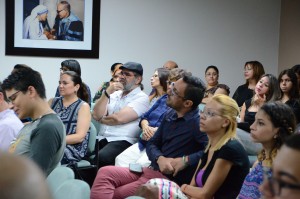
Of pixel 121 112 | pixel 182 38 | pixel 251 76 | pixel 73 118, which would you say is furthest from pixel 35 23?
pixel 251 76

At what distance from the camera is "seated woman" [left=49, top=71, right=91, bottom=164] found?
359 cm

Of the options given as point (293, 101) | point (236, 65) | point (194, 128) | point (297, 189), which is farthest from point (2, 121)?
point (236, 65)

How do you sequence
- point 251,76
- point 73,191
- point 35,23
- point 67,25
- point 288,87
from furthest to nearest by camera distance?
point 67,25
point 35,23
point 251,76
point 288,87
point 73,191

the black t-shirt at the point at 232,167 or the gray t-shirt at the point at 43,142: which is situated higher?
the gray t-shirt at the point at 43,142

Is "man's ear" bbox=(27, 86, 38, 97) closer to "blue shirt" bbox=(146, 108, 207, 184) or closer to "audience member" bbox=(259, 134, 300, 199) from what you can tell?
"blue shirt" bbox=(146, 108, 207, 184)

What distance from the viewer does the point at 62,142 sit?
2.16 meters

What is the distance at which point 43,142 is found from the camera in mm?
2041

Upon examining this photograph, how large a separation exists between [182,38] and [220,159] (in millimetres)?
4368

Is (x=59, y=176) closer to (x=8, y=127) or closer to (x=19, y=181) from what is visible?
(x=8, y=127)

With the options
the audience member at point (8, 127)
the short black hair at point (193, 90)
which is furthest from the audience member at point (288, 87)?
the audience member at point (8, 127)

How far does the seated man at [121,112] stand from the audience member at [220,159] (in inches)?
59.9

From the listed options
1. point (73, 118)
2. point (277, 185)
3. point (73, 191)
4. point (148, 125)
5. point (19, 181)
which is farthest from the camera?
point (148, 125)

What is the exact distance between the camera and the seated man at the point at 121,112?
4082 mm

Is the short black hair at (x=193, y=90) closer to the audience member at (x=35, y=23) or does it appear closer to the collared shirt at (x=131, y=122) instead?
the collared shirt at (x=131, y=122)
